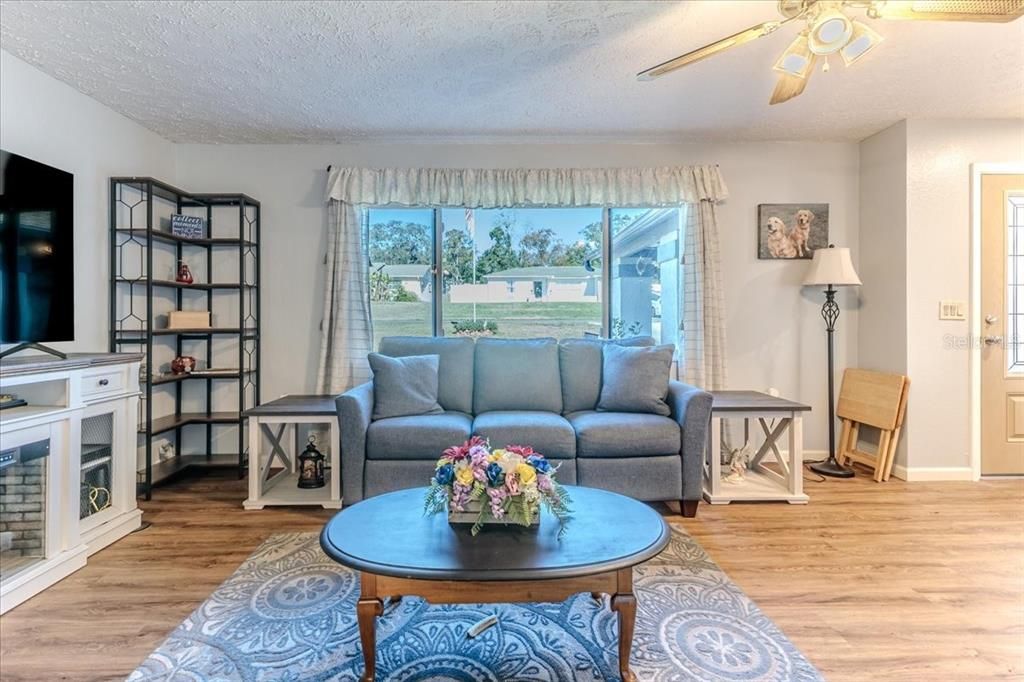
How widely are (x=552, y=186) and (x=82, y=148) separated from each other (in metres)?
2.96

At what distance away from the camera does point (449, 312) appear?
400 centimetres

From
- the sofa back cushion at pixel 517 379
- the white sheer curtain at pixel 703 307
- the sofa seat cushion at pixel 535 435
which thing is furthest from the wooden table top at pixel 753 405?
the sofa back cushion at pixel 517 379

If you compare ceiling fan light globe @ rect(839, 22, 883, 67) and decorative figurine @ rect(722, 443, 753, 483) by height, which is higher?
ceiling fan light globe @ rect(839, 22, 883, 67)

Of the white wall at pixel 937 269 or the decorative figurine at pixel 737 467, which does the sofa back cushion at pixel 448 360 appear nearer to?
the decorative figurine at pixel 737 467

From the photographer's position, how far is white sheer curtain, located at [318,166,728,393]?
12.5 feet

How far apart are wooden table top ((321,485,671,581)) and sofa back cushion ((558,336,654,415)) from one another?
1542mm

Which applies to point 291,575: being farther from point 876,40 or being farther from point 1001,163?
point 1001,163

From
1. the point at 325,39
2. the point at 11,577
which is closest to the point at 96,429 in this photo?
the point at 11,577

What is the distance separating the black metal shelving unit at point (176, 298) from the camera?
3299mm

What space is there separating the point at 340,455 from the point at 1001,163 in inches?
189

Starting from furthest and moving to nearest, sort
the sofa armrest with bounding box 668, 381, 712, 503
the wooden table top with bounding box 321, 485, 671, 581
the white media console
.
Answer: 1. the sofa armrest with bounding box 668, 381, 712, 503
2. the white media console
3. the wooden table top with bounding box 321, 485, 671, 581

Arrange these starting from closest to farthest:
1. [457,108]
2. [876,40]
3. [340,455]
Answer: [876,40] → [340,455] → [457,108]

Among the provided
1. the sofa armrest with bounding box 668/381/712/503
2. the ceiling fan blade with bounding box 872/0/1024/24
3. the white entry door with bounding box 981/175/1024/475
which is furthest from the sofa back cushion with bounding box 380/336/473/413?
the white entry door with bounding box 981/175/1024/475

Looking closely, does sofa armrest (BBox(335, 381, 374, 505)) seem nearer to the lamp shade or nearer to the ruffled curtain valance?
the ruffled curtain valance
